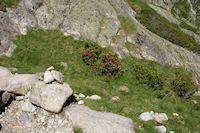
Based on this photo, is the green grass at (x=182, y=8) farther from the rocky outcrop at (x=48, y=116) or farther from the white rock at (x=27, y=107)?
the white rock at (x=27, y=107)

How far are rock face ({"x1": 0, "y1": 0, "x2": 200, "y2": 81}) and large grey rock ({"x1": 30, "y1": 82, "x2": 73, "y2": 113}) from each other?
14128 millimetres

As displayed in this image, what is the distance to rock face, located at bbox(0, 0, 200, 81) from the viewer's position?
18727 mm

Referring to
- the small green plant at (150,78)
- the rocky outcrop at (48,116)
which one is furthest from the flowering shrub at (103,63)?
the rocky outcrop at (48,116)

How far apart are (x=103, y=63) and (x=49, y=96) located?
9254 millimetres

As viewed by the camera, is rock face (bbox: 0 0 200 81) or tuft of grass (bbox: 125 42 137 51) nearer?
rock face (bbox: 0 0 200 81)

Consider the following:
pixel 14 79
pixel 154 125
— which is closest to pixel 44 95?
pixel 14 79

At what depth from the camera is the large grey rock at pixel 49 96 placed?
21.8ft

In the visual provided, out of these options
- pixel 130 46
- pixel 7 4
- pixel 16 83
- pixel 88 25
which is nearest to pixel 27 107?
pixel 16 83

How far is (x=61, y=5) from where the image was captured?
22938mm

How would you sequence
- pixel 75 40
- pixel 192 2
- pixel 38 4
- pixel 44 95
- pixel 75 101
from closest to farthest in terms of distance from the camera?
pixel 44 95 → pixel 75 101 → pixel 75 40 → pixel 38 4 → pixel 192 2

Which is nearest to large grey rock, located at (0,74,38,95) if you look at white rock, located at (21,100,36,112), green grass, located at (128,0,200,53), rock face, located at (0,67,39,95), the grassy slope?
rock face, located at (0,67,39,95)

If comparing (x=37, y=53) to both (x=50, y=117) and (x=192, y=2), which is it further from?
A: (x=192, y=2)

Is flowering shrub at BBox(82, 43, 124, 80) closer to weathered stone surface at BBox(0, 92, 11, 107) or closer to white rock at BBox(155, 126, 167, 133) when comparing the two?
white rock at BBox(155, 126, 167, 133)

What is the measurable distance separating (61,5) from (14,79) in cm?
2046
